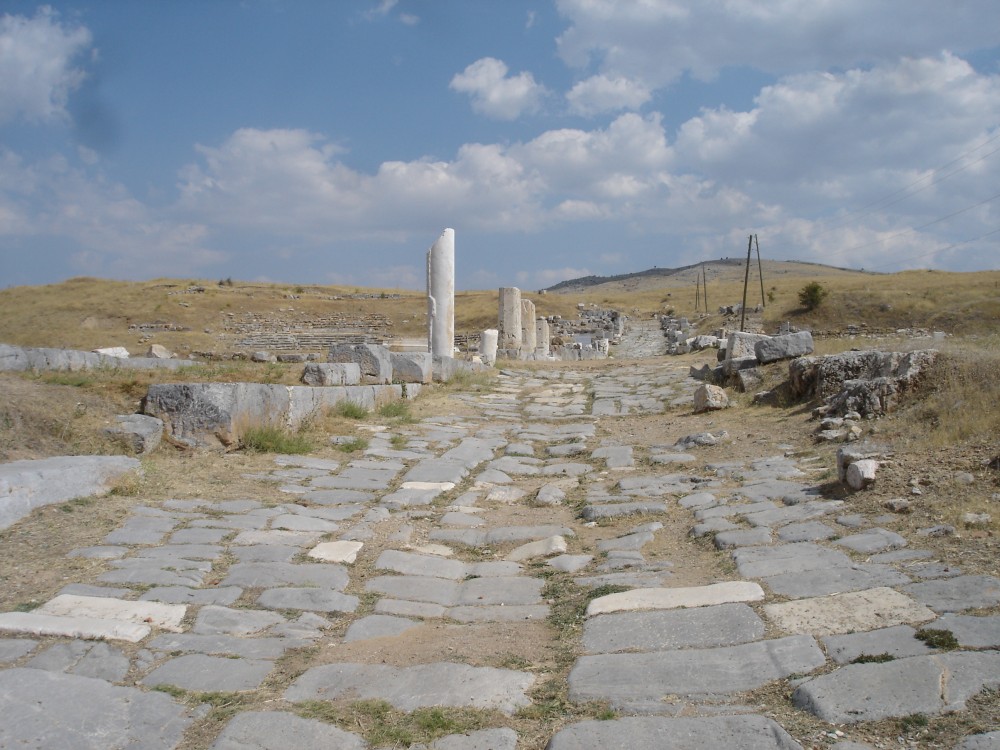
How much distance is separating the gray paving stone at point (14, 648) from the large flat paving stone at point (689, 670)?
223 cm

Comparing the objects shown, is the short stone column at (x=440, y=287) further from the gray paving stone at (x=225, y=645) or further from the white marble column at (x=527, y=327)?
the gray paving stone at (x=225, y=645)

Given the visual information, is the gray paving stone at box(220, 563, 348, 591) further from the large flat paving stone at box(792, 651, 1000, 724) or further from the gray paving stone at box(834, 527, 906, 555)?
the gray paving stone at box(834, 527, 906, 555)

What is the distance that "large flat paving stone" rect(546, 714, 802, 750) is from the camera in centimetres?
255

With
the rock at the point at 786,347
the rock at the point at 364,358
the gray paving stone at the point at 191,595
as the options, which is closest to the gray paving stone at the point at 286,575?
the gray paving stone at the point at 191,595

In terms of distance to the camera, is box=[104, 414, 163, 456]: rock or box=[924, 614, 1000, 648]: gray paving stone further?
box=[104, 414, 163, 456]: rock

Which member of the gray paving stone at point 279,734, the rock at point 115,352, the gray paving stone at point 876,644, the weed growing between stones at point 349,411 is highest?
the rock at point 115,352

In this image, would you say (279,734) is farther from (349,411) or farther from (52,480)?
(349,411)

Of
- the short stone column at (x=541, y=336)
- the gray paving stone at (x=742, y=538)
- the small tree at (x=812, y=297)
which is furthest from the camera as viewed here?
the small tree at (x=812, y=297)

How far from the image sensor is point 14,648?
125 inches

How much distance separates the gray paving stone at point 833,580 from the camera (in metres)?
3.81

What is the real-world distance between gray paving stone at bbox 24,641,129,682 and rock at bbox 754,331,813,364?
10397mm

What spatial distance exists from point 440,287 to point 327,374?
7476mm

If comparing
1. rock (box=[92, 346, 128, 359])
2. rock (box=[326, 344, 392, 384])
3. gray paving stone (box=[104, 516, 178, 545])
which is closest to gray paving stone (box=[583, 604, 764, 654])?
gray paving stone (box=[104, 516, 178, 545])

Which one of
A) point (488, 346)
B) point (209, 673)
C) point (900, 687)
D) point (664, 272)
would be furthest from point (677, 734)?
point (664, 272)
